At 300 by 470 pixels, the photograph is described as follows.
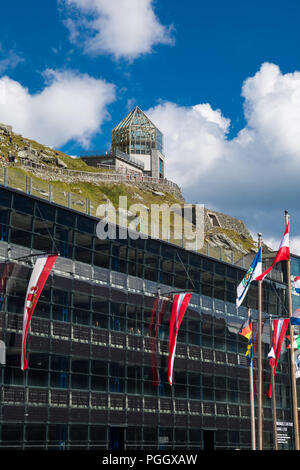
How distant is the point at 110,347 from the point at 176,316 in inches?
263

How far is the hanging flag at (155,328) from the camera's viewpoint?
56.2 m

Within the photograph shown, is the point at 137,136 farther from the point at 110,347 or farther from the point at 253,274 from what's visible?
the point at 253,274

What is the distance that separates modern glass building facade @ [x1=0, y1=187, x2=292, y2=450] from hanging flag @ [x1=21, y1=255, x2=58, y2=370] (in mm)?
974

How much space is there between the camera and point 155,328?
57000mm

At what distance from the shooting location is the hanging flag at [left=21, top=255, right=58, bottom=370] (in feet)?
147

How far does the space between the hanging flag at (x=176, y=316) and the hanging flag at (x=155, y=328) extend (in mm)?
1100

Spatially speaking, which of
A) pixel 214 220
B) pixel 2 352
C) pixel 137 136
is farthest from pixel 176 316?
pixel 137 136

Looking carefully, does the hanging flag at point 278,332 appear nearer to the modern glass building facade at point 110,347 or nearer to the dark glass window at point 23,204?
the modern glass building facade at point 110,347

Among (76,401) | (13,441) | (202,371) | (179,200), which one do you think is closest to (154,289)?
(202,371)

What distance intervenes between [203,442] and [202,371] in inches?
226

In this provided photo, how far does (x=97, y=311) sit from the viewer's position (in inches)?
2045

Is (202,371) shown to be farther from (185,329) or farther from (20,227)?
(20,227)

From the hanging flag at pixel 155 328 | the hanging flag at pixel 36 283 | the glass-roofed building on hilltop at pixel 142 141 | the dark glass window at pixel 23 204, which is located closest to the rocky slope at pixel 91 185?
the glass-roofed building on hilltop at pixel 142 141

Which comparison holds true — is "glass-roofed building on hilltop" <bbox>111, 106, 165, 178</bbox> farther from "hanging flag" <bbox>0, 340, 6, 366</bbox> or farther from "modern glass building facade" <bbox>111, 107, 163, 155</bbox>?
"hanging flag" <bbox>0, 340, 6, 366</bbox>
